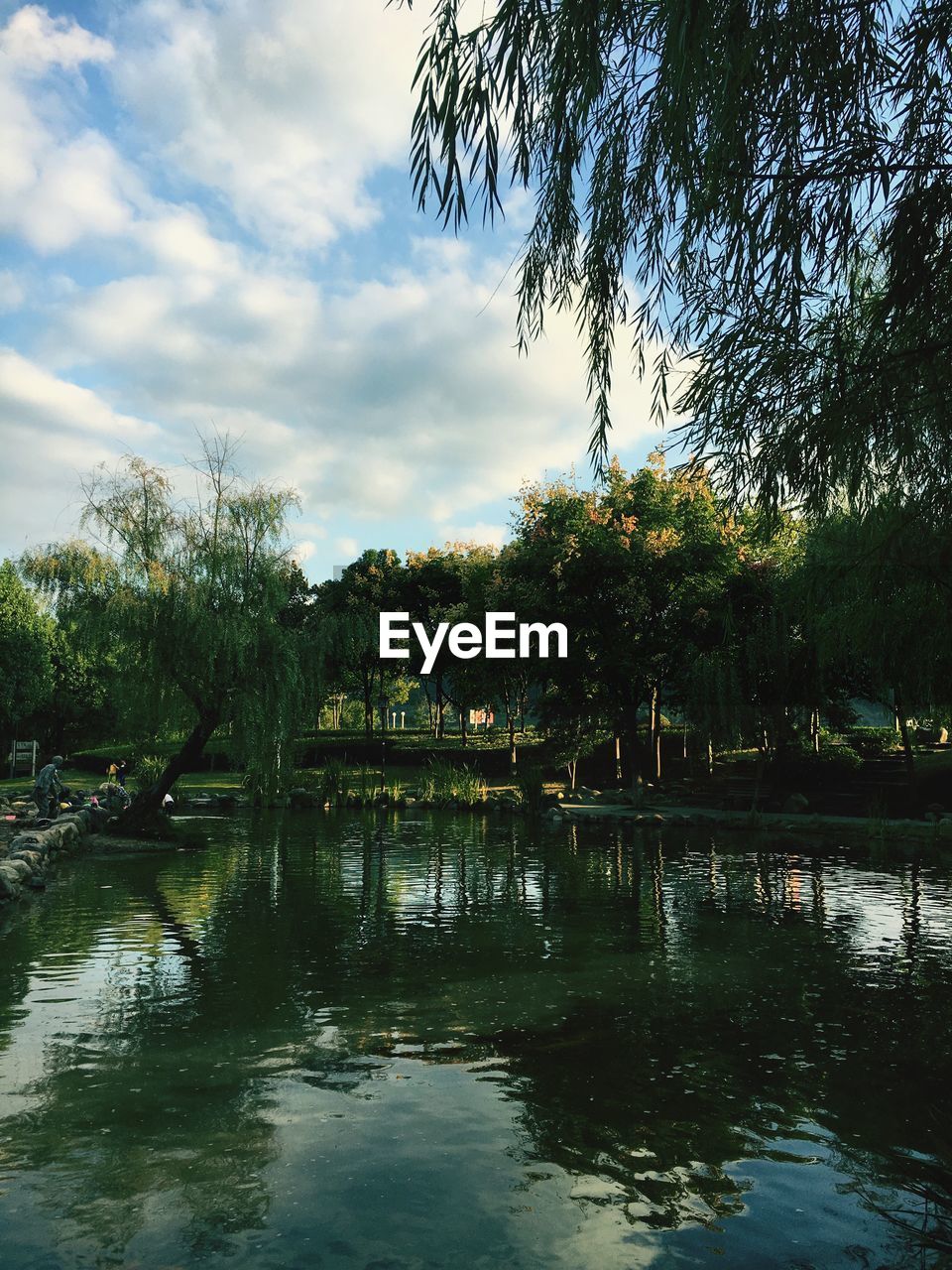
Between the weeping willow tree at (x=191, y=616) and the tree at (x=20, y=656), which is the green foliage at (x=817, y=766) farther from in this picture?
the tree at (x=20, y=656)

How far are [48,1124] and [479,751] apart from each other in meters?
36.9

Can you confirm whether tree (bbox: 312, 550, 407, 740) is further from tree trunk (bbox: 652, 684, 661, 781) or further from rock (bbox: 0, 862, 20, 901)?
rock (bbox: 0, 862, 20, 901)

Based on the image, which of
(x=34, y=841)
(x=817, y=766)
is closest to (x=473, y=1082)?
(x=34, y=841)

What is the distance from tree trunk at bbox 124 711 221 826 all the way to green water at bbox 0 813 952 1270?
745 cm

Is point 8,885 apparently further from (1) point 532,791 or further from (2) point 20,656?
(2) point 20,656

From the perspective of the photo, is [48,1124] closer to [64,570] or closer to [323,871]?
[323,871]

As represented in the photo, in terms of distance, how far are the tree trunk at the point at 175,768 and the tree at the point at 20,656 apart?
23.4m

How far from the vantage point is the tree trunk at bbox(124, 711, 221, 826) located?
2138cm

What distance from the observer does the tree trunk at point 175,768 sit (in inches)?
842

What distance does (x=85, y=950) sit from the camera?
428 inches

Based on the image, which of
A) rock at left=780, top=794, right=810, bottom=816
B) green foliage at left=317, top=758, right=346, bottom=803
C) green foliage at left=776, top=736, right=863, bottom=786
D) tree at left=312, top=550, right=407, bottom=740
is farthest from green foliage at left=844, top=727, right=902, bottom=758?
tree at left=312, top=550, right=407, bottom=740

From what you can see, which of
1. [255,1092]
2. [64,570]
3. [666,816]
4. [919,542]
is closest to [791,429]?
[919,542]

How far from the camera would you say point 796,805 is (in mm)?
26781

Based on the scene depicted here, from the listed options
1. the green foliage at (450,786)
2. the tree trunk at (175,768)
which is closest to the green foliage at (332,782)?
the green foliage at (450,786)
